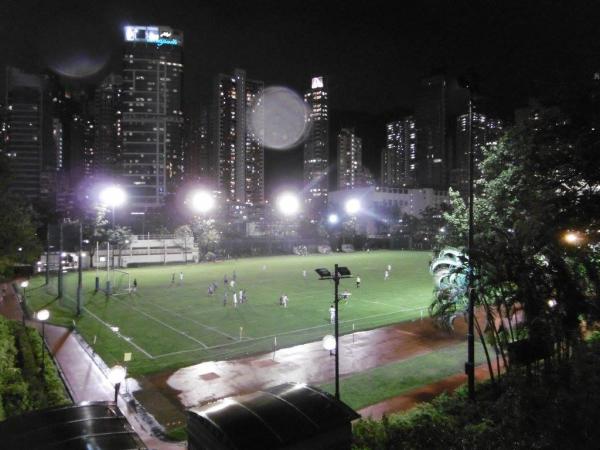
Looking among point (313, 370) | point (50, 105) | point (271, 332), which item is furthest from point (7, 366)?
point (50, 105)

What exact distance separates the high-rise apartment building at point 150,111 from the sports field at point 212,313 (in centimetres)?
8109

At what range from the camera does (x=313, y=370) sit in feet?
61.5

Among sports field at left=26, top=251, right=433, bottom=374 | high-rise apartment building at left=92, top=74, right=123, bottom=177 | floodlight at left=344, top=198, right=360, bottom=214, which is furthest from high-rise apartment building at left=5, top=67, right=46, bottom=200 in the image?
sports field at left=26, top=251, right=433, bottom=374

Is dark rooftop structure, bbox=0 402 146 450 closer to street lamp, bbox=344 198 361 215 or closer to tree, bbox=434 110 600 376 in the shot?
tree, bbox=434 110 600 376

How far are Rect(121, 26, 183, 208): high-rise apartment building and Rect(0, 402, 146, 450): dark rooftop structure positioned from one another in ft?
408

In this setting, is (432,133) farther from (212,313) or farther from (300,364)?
(300,364)

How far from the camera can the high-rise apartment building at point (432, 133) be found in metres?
187

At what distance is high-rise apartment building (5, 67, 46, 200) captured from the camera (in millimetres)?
136075

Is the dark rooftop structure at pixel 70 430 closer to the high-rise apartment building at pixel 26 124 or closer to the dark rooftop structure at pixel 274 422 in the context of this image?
the dark rooftop structure at pixel 274 422

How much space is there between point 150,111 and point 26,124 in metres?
43.3

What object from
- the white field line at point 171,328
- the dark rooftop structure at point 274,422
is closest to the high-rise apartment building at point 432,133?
the white field line at point 171,328

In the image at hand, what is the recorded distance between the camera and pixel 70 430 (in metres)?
7.89

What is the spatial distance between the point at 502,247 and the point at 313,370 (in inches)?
405

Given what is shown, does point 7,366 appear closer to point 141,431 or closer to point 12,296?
point 141,431
